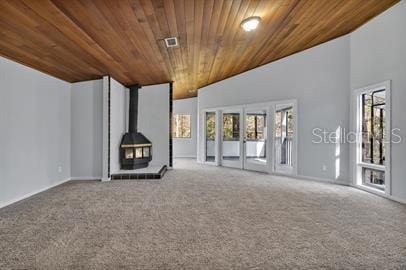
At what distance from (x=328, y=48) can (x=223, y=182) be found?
3915 mm

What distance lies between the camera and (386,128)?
4.40m

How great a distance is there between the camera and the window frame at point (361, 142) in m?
4.34

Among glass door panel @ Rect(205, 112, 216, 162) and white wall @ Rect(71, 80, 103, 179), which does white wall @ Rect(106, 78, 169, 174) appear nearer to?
white wall @ Rect(71, 80, 103, 179)

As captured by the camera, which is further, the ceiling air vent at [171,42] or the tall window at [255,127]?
the tall window at [255,127]

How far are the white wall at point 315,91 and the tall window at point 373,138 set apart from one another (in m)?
0.37

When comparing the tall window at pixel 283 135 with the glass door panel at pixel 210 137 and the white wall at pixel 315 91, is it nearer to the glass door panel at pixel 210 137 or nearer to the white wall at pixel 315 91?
the white wall at pixel 315 91

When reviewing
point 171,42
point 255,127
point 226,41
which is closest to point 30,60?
point 171,42

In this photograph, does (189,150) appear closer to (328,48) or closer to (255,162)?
(255,162)

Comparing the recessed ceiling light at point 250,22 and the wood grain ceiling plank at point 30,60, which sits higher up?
the recessed ceiling light at point 250,22

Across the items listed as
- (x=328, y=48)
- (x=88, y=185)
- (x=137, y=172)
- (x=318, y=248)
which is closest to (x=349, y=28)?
(x=328, y=48)

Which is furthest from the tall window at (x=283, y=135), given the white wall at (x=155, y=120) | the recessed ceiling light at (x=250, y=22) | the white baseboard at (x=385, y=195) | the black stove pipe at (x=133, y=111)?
the black stove pipe at (x=133, y=111)

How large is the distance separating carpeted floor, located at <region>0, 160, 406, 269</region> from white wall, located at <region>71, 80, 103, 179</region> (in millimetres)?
1207

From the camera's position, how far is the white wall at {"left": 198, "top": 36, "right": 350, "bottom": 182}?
218 inches

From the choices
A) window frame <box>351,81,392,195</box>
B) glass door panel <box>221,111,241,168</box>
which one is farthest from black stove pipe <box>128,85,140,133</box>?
window frame <box>351,81,392,195</box>
